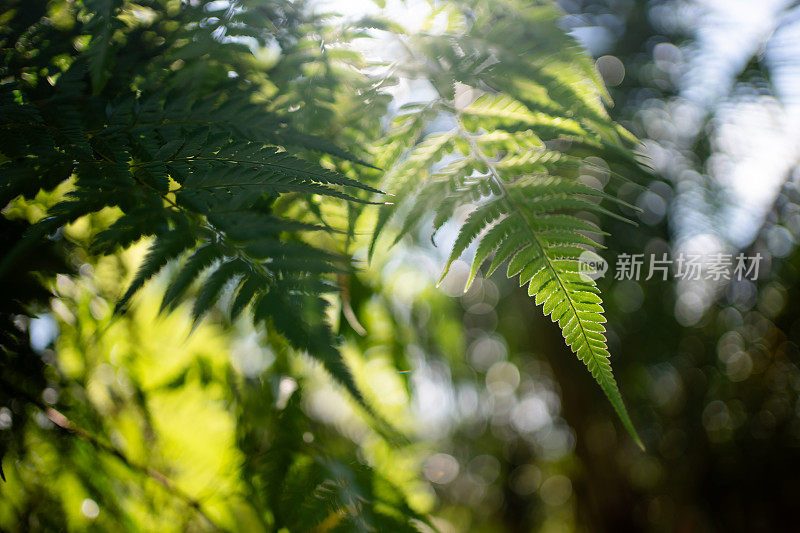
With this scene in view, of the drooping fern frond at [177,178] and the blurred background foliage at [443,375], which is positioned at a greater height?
the drooping fern frond at [177,178]

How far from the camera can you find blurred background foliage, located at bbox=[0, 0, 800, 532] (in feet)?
1.26

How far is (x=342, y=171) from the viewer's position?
0.37 m

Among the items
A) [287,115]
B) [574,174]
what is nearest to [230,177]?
[287,115]

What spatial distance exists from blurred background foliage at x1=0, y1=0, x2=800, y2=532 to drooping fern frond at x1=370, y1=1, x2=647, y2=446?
0.04 metres

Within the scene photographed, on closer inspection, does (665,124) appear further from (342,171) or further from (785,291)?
(342,171)

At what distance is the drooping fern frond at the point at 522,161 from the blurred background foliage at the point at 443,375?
0.15 ft

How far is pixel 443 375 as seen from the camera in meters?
0.98

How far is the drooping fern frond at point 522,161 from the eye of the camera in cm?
27

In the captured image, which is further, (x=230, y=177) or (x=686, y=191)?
(x=686, y=191)

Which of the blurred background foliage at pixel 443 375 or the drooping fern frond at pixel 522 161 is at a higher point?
the drooping fern frond at pixel 522 161

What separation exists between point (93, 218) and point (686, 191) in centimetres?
115

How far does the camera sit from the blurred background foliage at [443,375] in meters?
0.38

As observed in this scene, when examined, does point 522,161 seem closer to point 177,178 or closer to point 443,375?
point 177,178

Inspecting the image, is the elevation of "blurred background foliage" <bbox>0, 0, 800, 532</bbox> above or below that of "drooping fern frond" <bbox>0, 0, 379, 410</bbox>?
below
